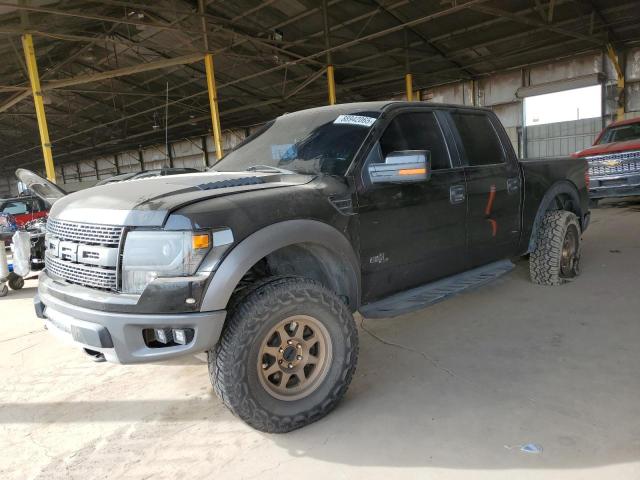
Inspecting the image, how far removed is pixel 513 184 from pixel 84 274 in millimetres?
3430

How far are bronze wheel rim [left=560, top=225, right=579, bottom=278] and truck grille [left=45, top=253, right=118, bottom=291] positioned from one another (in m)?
4.24

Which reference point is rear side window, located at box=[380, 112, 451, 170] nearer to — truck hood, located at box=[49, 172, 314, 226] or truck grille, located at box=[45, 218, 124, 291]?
truck hood, located at box=[49, 172, 314, 226]

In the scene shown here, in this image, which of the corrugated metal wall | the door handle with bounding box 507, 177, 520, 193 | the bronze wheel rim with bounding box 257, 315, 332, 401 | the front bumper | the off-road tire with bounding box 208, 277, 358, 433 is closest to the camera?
the front bumper

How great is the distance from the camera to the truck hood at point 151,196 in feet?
7.18

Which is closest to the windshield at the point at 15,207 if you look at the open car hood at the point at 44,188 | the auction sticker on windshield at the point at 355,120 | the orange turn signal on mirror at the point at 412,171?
the open car hood at the point at 44,188

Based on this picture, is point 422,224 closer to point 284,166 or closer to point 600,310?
point 284,166

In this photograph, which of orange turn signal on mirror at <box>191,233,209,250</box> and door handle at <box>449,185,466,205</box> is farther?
door handle at <box>449,185,466,205</box>

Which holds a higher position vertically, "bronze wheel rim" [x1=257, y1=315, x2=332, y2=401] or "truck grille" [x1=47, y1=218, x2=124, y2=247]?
"truck grille" [x1=47, y1=218, x2=124, y2=247]

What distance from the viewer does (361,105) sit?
3328mm

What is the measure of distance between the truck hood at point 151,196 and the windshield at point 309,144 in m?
0.20

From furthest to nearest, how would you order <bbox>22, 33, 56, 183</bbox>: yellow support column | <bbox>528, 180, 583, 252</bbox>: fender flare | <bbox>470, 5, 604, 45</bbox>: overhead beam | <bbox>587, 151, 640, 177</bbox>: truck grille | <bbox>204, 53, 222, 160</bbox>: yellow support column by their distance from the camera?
<bbox>204, 53, 222, 160</bbox>: yellow support column
<bbox>470, 5, 604, 45</bbox>: overhead beam
<bbox>22, 33, 56, 183</bbox>: yellow support column
<bbox>587, 151, 640, 177</bbox>: truck grille
<bbox>528, 180, 583, 252</bbox>: fender flare

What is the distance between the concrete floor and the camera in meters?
2.15

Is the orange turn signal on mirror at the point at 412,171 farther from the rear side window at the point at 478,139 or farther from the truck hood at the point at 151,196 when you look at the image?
the rear side window at the point at 478,139

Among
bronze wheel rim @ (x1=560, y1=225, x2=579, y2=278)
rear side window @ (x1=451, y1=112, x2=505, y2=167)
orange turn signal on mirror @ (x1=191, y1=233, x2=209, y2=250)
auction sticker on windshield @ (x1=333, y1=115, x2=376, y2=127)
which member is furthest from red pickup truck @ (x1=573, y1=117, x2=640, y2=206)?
orange turn signal on mirror @ (x1=191, y1=233, x2=209, y2=250)
